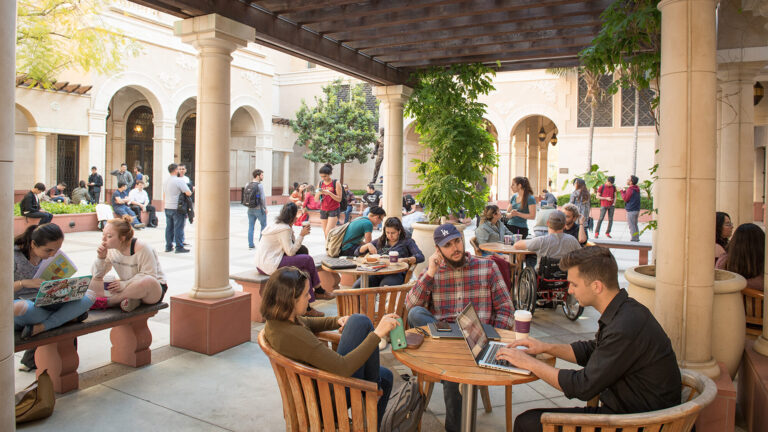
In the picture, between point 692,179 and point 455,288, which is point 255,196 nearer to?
point 455,288

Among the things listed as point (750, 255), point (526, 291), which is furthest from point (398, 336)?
point (526, 291)

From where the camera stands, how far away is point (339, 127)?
2594cm

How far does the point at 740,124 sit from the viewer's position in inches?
300

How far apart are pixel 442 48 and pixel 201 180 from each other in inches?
162

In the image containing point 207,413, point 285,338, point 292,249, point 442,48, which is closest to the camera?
point 285,338

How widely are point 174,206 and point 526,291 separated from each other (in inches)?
276

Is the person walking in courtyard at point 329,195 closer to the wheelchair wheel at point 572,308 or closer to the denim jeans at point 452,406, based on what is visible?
the wheelchair wheel at point 572,308

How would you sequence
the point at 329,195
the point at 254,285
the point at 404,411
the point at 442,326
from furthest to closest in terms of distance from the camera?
the point at 329,195
the point at 254,285
the point at 442,326
the point at 404,411

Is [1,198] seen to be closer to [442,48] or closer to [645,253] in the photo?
[442,48]

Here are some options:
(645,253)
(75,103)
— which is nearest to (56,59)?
(75,103)

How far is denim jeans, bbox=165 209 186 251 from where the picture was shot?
33.6ft

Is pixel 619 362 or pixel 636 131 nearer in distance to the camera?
pixel 619 362

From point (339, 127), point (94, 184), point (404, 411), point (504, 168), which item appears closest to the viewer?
point (404, 411)

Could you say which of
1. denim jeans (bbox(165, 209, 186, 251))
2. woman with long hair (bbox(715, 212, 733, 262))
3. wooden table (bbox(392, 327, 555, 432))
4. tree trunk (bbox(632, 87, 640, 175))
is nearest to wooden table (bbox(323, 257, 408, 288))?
wooden table (bbox(392, 327, 555, 432))
